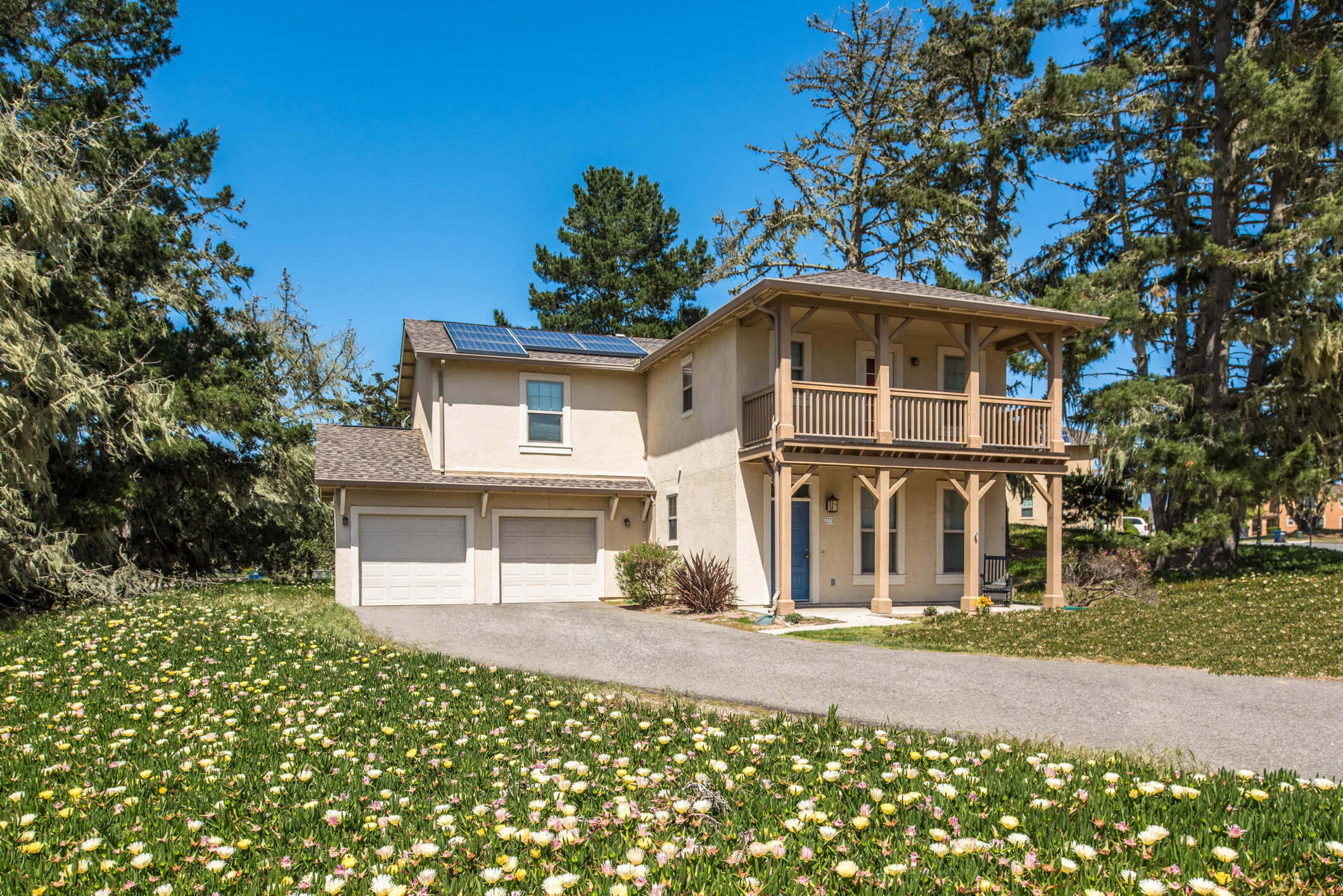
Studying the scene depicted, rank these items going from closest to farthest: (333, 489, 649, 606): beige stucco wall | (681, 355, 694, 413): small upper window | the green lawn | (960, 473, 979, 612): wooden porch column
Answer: the green lawn, (960, 473, 979, 612): wooden porch column, (333, 489, 649, 606): beige stucco wall, (681, 355, 694, 413): small upper window

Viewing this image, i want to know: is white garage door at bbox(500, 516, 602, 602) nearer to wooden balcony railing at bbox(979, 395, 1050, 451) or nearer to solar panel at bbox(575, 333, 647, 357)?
solar panel at bbox(575, 333, 647, 357)

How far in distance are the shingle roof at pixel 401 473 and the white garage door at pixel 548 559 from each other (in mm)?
995

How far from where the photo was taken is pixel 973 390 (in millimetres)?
16484

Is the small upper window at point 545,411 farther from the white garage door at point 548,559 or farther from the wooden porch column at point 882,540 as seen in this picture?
the wooden porch column at point 882,540

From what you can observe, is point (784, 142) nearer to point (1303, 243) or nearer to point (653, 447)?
point (653, 447)

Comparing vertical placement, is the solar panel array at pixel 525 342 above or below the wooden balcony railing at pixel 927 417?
above

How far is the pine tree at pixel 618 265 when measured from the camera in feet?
Result: 120

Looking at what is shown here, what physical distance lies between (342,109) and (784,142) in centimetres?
1419

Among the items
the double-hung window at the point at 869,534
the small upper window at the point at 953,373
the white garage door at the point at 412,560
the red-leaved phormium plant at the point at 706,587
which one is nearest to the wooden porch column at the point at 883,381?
the double-hung window at the point at 869,534

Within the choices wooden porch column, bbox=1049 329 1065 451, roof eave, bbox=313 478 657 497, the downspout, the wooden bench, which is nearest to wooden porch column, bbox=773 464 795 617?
the downspout

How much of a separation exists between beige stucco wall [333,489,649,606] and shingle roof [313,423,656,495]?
371 millimetres

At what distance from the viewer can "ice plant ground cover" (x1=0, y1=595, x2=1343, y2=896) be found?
3.03 m

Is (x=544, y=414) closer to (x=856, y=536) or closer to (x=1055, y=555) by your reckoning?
(x=856, y=536)

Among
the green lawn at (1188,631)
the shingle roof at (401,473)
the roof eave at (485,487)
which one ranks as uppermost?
the shingle roof at (401,473)
